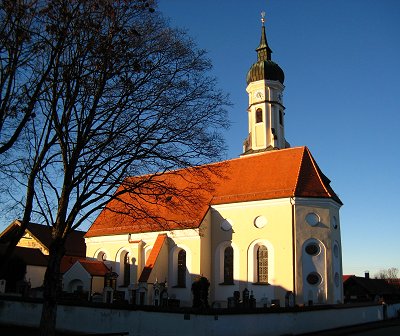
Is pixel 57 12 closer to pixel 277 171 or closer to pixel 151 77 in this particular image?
pixel 151 77

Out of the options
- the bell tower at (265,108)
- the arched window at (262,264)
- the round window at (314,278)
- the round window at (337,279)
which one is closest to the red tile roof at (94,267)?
the arched window at (262,264)

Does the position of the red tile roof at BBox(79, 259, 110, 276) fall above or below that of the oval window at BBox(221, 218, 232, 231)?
below

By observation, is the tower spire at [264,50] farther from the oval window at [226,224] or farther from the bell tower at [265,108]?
the oval window at [226,224]

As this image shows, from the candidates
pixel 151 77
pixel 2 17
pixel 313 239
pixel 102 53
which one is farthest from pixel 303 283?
pixel 2 17

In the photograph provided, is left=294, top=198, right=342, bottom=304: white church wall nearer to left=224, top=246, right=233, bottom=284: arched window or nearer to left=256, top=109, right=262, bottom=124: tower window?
left=224, top=246, right=233, bottom=284: arched window

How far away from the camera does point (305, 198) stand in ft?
90.7

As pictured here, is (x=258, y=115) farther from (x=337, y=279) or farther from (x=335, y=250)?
(x=337, y=279)

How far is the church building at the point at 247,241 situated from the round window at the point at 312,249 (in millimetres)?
58

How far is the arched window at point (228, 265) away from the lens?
29.5m

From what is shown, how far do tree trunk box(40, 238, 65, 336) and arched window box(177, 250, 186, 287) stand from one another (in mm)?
17868

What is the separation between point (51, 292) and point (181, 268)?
1841 centimetres

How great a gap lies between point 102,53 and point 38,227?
3334 centimetres

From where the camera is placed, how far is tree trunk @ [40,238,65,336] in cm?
1252

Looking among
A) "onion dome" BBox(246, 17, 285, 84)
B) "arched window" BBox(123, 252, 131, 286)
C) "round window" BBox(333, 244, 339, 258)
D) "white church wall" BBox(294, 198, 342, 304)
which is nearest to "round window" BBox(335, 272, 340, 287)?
"white church wall" BBox(294, 198, 342, 304)
